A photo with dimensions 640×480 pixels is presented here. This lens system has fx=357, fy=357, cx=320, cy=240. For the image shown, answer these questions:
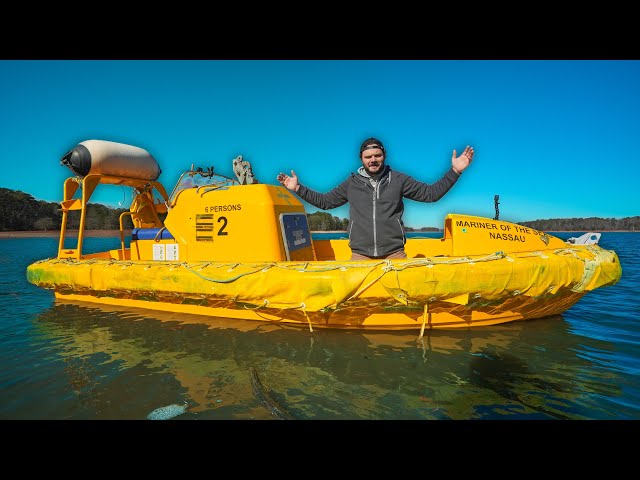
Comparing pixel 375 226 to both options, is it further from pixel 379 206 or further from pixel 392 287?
pixel 392 287

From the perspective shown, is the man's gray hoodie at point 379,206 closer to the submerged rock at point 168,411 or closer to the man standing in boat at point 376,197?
the man standing in boat at point 376,197

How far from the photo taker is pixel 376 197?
4.60 meters

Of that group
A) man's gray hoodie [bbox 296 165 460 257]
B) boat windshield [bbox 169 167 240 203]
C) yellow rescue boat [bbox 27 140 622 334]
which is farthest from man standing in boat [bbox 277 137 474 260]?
boat windshield [bbox 169 167 240 203]

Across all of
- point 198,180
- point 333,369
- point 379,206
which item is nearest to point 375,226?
point 379,206

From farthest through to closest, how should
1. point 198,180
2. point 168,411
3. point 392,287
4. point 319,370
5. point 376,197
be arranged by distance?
1. point 198,180
2. point 376,197
3. point 392,287
4. point 319,370
5. point 168,411

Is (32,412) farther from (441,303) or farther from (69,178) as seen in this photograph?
(69,178)

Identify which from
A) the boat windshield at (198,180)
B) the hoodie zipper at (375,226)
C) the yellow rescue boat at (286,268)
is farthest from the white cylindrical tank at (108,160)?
the hoodie zipper at (375,226)

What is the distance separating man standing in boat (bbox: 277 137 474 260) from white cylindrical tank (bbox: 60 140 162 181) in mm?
4239

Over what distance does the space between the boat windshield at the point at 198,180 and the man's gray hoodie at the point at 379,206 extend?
8.51ft

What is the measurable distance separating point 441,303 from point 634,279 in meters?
9.42

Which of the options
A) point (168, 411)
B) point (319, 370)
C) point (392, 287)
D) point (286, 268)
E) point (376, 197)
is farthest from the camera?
point (376, 197)

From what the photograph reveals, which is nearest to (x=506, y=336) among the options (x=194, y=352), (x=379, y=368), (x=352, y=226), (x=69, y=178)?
(x=379, y=368)

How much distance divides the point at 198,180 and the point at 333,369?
478 centimetres

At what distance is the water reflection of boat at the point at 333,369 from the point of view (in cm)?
286
